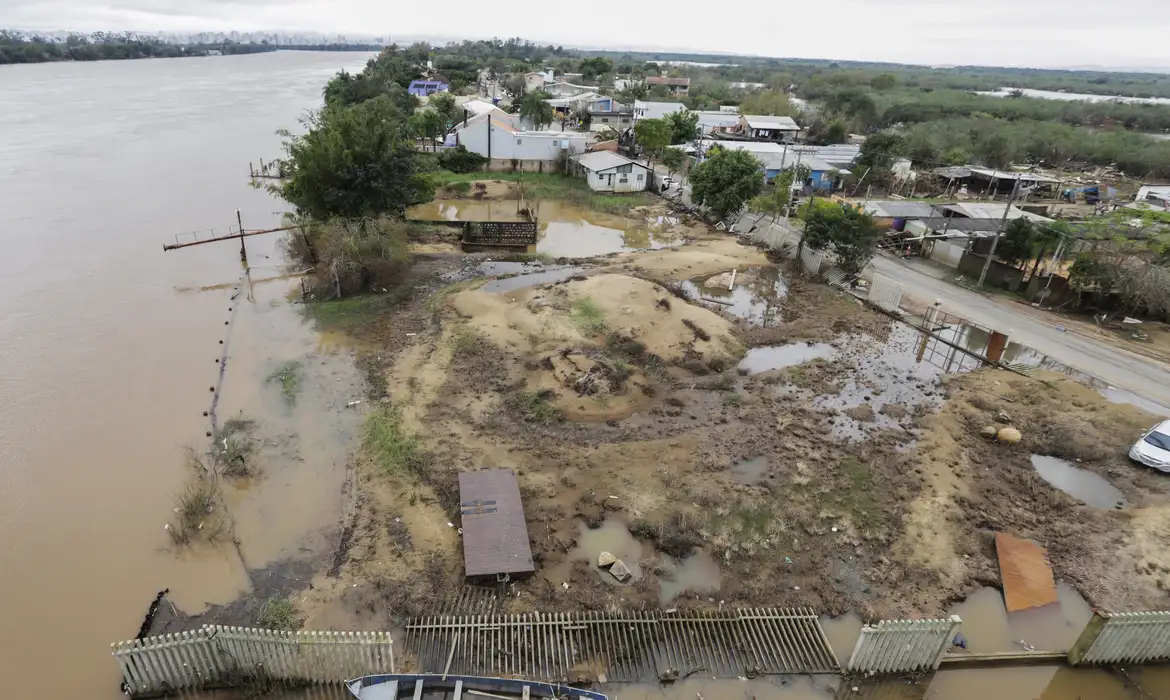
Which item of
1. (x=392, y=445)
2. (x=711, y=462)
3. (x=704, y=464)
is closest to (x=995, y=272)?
(x=711, y=462)

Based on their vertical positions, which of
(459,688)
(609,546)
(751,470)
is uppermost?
A: (459,688)

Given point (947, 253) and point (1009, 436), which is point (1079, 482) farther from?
point (947, 253)

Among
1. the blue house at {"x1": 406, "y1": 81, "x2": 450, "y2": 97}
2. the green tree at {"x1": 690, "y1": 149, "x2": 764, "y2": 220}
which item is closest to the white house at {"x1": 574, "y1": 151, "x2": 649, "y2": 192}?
the green tree at {"x1": 690, "y1": 149, "x2": 764, "y2": 220}

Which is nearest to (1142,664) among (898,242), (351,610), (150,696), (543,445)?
(543,445)

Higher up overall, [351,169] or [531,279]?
[351,169]

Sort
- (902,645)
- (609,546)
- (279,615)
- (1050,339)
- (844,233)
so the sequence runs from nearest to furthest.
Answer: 1. (902,645)
2. (279,615)
3. (609,546)
4. (1050,339)
5. (844,233)

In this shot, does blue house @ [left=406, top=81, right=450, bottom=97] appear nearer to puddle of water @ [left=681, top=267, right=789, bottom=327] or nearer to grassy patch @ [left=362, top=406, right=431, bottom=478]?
puddle of water @ [left=681, top=267, right=789, bottom=327]
